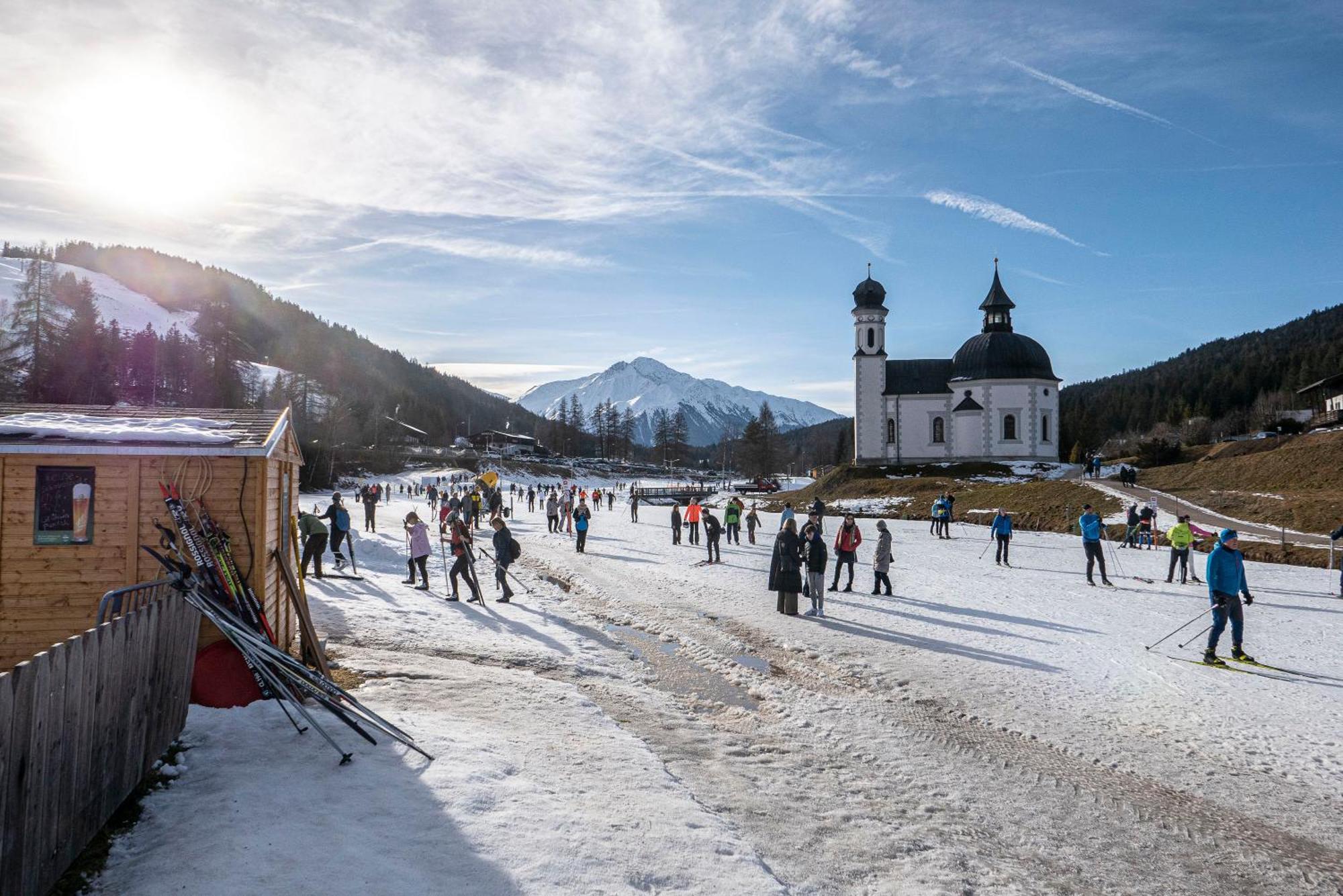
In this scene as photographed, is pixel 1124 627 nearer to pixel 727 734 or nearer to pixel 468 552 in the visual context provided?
pixel 727 734

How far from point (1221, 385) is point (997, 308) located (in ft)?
174

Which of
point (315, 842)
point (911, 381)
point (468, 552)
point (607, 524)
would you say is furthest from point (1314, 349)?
point (315, 842)

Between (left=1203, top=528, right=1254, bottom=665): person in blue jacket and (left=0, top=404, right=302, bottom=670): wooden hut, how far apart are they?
11.6m

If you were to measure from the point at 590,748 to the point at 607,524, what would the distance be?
29.1 meters

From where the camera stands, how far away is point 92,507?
7867 millimetres

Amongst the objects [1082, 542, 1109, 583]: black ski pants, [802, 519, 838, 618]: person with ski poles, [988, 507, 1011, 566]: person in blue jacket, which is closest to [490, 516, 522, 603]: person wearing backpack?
[802, 519, 838, 618]: person with ski poles

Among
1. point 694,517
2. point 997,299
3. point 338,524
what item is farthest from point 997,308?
point 338,524

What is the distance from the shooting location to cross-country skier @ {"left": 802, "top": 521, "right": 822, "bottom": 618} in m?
13.4

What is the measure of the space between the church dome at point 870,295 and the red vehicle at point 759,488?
17290mm

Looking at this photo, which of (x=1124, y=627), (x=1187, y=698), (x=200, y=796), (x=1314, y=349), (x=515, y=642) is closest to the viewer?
(x=200, y=796)

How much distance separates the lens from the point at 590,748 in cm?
704

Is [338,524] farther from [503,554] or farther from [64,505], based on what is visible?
[64,505]

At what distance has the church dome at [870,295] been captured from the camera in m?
62.0

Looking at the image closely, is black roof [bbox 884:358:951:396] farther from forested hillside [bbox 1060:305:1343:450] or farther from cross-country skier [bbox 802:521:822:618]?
cross-country skier [bbox 802:521:822:618]
